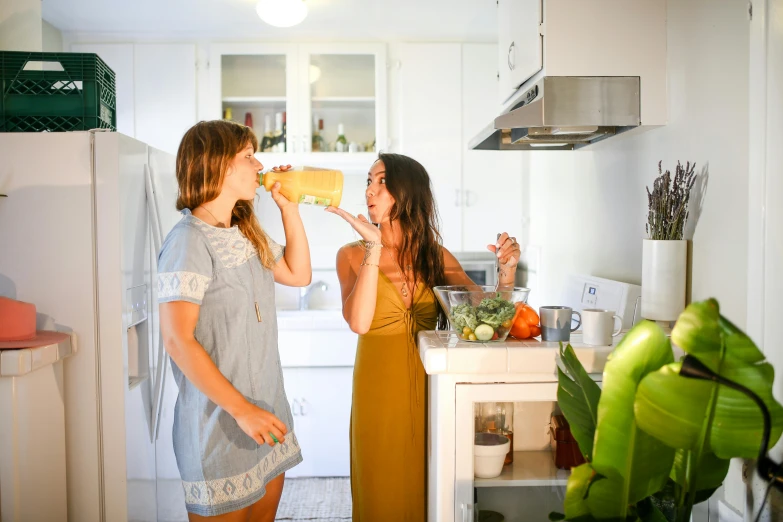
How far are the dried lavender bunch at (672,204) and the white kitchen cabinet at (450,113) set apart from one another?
1.82 metres

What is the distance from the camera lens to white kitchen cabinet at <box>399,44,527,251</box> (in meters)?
3.41

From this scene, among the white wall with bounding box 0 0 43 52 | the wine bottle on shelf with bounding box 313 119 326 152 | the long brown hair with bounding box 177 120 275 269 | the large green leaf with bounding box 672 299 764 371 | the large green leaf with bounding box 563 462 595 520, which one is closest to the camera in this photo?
the large green leaf with bounding box 672 299 764 371

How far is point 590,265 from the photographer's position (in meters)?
2.40

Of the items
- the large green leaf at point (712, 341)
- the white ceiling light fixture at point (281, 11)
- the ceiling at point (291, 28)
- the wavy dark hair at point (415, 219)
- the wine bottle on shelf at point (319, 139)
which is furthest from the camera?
the wine bottle on shelf at point (319, 139)

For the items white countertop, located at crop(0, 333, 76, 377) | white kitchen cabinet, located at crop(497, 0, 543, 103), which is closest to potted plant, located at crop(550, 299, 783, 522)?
white kitchen cabinet, located at crop(497, 0, 543, 103)

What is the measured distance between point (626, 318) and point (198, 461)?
1.31m

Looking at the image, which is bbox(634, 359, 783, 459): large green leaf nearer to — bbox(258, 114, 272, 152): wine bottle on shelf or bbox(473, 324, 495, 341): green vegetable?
bbox(473, 324, 495, 341): green vegetable

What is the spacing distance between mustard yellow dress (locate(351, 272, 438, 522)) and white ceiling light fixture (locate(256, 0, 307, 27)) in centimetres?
144

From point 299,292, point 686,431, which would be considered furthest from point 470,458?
point 299,292

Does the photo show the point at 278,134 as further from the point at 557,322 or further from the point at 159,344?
the point at 557,322

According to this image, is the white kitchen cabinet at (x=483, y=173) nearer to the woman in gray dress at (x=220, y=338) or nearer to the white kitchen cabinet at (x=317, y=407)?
the white kitchen cabinet at (x=317, y=407)

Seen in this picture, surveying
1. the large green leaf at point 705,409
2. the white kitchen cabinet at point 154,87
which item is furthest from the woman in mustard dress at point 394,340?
the white kitchen cabinet at point 154,87

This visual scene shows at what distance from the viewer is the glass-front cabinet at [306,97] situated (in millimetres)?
3371

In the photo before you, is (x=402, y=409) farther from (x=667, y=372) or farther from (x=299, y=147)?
(x=299, y=147)
